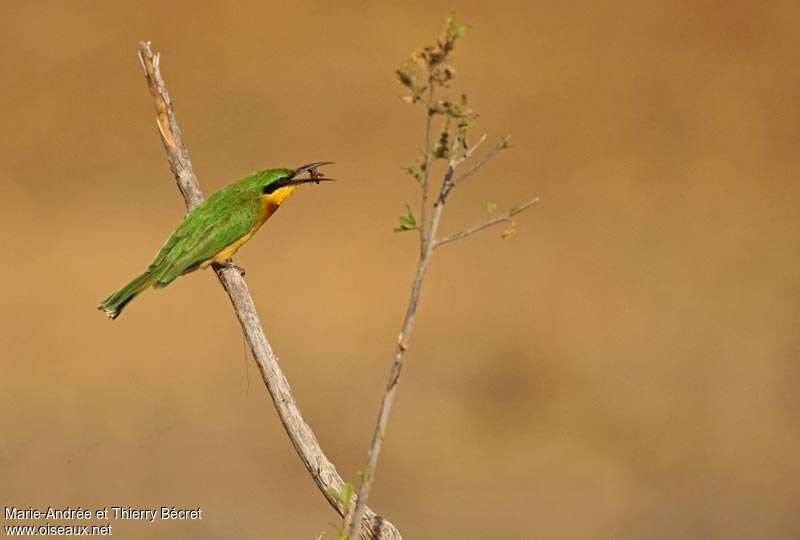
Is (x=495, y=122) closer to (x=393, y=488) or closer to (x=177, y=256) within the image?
(x=393, y=488)

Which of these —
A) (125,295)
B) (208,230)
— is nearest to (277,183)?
(208,230)

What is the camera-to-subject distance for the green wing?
1.64m

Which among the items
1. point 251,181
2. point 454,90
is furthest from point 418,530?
point 251,181

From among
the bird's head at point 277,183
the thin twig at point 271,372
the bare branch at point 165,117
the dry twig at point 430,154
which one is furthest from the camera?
the bird's head at point 277,183

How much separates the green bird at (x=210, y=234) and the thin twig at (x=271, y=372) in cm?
4

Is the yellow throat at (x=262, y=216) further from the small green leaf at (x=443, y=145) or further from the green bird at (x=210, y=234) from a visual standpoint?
the small green leaf at (x=443, y=145)

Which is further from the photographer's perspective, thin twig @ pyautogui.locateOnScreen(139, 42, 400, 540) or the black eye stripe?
the black eye stripe

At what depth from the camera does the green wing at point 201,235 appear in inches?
64.6

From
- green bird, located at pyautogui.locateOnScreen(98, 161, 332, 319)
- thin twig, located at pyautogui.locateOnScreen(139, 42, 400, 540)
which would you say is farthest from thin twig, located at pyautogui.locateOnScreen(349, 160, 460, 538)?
green bird, located at pyautogui.locateOnScreen(98, 161, 332, 319)

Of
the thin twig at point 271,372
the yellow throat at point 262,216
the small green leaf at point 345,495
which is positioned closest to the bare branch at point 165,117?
the thin twig at point 271,372

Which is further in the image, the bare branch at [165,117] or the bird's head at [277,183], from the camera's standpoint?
the bird's head at [277,183]

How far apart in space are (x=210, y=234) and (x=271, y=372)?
0.32 metres

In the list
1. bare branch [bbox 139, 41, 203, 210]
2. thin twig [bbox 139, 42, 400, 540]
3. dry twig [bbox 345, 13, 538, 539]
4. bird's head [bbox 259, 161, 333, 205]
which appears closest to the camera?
dry twig [bbox 345, 13, 538, 539]

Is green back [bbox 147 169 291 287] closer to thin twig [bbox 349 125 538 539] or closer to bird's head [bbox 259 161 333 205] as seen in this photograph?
bird's head [bbox 259 161 333 205]
